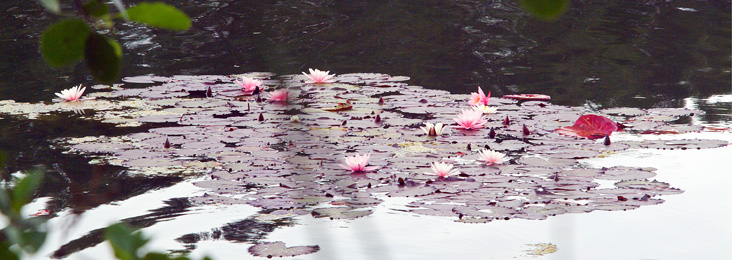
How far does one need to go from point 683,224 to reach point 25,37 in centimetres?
456

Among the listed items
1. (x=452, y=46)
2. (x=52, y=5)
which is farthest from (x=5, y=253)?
(x=452, y=46)

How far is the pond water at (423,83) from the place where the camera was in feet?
6.80

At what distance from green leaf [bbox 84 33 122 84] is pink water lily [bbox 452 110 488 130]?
286 centimetres

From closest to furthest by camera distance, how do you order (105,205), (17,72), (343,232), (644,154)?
(343,232), (105,205), (644,154), (17,72)

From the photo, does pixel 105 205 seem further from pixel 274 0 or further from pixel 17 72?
pixel 274 0

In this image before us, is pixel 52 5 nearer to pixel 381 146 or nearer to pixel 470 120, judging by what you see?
pixel 381 146

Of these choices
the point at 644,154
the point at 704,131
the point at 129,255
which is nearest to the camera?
the point at 129,255

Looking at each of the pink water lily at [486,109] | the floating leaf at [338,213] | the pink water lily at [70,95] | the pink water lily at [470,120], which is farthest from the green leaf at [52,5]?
the pink water lily at [70,95]

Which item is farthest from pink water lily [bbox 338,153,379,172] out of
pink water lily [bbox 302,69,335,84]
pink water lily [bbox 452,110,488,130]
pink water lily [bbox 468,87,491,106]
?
pink water lily [bbox 302,69,335,84]

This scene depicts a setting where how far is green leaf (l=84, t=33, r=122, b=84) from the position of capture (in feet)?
1.41

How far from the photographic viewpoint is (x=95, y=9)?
40 cm

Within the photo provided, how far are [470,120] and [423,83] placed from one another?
1.16 meters

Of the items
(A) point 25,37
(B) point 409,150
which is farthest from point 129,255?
(A) point 25,37

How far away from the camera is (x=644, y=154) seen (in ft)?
9.63
